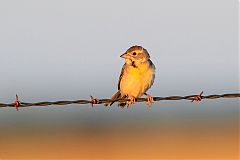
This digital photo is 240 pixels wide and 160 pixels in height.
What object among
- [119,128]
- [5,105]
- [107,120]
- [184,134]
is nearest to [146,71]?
[5,105]

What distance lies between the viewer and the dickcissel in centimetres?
1216

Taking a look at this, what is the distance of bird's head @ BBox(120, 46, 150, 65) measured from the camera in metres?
12.4

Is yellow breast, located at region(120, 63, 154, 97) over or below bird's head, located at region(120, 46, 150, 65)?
below

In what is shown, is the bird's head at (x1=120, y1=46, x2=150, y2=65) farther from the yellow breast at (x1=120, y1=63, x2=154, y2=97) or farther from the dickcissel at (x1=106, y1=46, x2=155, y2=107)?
the yellow breast at (x1=120, y1=63, x2=154, y2=97)

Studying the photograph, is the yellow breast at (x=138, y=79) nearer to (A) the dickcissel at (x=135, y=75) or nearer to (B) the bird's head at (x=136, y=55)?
(A) the dickcissel at (x=135, y=75)

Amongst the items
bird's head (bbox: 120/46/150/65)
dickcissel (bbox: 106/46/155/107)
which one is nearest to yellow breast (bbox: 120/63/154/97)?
dickcissel (bbox: 106/46/155/107)

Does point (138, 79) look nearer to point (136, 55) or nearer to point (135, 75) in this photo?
point (135, 75)

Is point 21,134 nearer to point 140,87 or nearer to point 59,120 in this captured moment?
point 59,120

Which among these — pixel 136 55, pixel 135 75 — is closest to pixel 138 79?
pixel 135 75

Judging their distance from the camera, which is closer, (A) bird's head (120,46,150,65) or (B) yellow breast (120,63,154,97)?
(B) yellow breast (120,63,154,97)

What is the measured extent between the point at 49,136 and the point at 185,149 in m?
4.27

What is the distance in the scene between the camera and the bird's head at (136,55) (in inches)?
488

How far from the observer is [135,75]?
40.1 ft

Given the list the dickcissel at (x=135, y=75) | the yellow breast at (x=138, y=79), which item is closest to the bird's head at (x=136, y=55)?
the dickcissel at (x=135, y=75)
